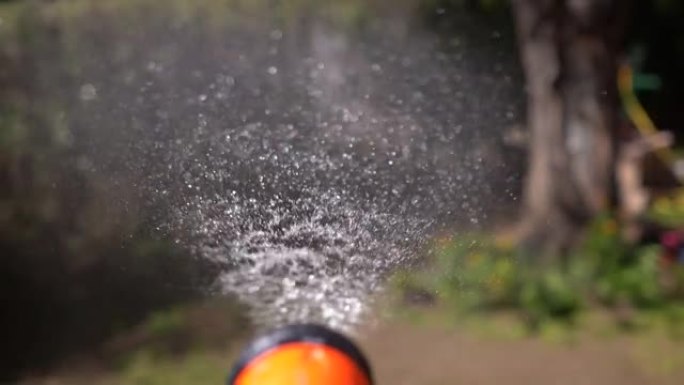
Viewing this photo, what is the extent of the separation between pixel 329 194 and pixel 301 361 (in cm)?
195

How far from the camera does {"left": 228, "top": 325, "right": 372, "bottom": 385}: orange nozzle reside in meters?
1.88

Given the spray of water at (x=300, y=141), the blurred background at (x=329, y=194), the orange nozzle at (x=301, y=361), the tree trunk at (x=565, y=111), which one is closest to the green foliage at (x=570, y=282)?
the blurred background at (x=329, y=194)

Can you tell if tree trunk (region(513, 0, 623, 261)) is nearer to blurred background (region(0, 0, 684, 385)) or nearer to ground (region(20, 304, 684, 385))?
blurred background (region(0, 0, 684, 385))

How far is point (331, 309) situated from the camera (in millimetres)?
3389

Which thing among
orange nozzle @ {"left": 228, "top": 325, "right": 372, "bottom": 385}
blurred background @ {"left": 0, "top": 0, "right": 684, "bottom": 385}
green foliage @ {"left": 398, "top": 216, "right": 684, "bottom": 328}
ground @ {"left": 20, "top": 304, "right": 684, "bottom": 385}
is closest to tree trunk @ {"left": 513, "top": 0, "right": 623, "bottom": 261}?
blurred background @ {"left": 0, "top": 0, "right": 684, "bottom": 385}

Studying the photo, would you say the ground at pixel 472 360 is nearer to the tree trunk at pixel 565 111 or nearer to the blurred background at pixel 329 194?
the blurred background at pixel 329 194

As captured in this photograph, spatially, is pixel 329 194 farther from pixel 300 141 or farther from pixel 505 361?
pixel 505 361

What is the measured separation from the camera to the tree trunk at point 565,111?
5.68 metres

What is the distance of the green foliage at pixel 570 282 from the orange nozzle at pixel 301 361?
8.14 ft

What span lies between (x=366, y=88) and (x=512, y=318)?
1371 millimetres

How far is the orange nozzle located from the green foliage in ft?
8.14

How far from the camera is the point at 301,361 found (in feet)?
6.28

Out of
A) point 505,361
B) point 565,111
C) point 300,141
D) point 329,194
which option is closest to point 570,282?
point 565,111

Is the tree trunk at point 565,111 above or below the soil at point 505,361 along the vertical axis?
above
